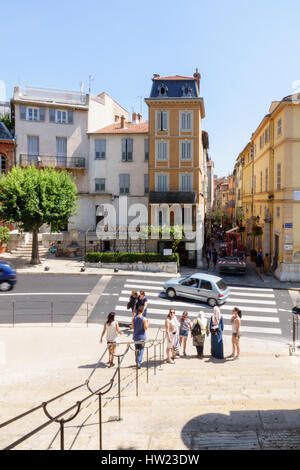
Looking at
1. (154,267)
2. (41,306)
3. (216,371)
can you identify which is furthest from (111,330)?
(154,267)

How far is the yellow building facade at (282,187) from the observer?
25.7 metres

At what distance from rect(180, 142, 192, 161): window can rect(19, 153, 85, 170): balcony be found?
9.73m

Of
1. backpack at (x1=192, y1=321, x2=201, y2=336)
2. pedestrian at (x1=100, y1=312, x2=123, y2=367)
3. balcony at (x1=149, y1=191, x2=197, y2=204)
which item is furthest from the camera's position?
balcony at (x1=149, y1=191, x2=197, y2=204)

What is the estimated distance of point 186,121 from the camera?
33.3 meters

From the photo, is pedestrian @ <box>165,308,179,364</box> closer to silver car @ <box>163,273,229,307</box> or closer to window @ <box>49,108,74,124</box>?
silver car @ <box>163,273,229,307</box>

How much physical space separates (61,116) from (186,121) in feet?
39.7

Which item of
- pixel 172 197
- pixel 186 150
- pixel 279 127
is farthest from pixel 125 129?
pixel 279 127

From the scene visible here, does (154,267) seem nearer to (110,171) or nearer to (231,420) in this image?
(110,171)

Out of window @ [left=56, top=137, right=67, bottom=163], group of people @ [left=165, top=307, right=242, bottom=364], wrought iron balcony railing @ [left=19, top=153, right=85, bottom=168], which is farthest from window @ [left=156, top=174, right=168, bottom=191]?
group of people @ [left=165, top=307, right=242, bottom=364]

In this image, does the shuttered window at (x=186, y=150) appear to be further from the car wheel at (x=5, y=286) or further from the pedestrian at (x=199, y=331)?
the pedestrian at (x=199, y=331)

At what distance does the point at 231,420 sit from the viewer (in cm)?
652

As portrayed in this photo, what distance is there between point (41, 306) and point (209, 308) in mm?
7866

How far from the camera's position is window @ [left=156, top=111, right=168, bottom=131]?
33250 millimetres

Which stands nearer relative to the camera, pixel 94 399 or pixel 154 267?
pixel 94 399
